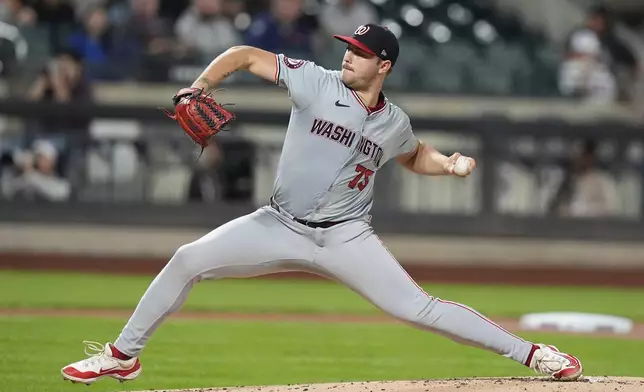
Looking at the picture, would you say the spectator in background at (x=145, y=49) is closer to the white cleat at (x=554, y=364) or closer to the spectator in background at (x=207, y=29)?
the spectator in background at (x=207, y=29)

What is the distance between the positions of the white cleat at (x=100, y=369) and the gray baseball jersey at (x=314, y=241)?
8 centimetres

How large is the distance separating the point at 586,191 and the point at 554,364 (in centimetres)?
856

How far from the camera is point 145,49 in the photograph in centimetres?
1548

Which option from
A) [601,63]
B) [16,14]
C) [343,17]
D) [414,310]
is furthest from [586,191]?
[414,310]

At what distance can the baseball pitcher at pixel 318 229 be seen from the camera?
224 inches

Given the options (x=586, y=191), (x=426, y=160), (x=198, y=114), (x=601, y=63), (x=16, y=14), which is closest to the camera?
(x=198, y=114)

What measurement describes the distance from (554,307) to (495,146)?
3.00 m

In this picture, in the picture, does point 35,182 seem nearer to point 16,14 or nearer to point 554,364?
point 16,14

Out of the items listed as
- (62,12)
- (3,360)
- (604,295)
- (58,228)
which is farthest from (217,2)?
(3,360)

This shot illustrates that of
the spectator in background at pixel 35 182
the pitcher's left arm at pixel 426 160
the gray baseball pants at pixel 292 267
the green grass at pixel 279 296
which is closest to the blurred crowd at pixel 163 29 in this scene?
the spectator in background at pixel 35 182

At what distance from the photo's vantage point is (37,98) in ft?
47.4

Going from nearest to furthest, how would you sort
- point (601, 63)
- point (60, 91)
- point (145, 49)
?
point (60, 91) < point (145, 49) < point (601, 63)

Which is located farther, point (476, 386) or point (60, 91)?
point (60, 91)

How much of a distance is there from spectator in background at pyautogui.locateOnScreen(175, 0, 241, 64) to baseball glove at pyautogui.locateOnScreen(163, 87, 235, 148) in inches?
396
